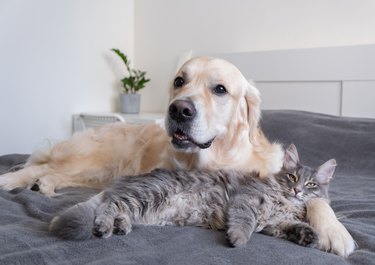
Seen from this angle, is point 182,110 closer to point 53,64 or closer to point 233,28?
point 233,28

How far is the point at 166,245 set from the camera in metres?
0.99

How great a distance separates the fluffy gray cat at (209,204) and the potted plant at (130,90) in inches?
95.5

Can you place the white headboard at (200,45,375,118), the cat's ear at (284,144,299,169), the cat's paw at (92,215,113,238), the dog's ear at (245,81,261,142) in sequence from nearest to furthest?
1. the cat's paw at (92,215,113,238)
2. the cat's ear at (284,144,299,169)
3. the dog's ear at (245,81,261,142)
4. the white headboard at (200,45,375,118)

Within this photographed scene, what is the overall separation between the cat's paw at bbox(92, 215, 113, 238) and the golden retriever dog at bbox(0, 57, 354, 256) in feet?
1.63

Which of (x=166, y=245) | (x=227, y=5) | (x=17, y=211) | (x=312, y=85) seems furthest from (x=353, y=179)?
(x=227, y=5)

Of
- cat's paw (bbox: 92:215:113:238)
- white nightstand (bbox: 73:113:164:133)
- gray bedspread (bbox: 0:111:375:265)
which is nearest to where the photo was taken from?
gray bedspread (bbox: 0:111:375:265)

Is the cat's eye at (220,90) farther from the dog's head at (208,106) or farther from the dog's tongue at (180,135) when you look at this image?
the dog's tongue at (180,135)

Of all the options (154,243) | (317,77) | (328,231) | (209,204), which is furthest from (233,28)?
(154,243)

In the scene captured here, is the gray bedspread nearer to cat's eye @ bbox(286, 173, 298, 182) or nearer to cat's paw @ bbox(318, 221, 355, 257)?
cat's paw @ bbox(318, 221, 355, 257)

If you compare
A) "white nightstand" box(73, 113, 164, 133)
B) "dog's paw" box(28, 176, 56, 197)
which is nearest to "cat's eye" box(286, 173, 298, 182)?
"dog's paw" box(28, 176, 56, 197)

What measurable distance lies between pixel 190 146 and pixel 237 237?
521 mm

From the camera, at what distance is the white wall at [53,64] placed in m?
2.95

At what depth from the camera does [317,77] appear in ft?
9.05

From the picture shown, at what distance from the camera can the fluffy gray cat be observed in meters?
1.01
